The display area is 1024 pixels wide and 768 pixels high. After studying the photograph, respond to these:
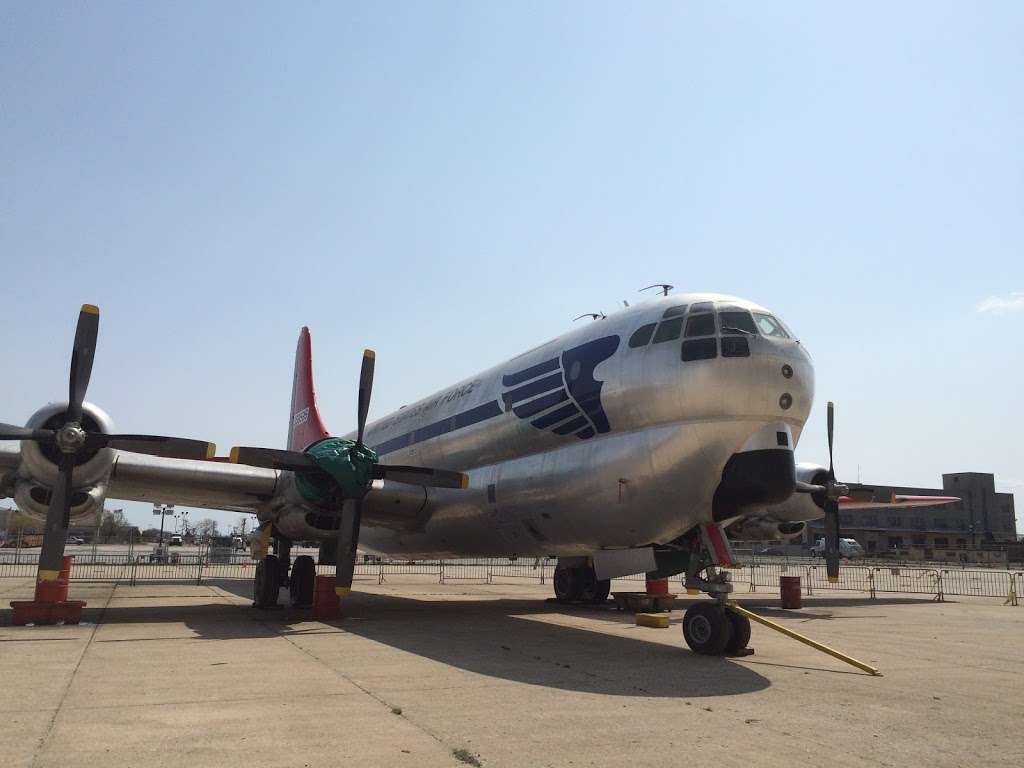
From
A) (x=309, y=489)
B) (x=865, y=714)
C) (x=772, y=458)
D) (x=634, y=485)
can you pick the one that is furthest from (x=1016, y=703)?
(x=309, y=489)

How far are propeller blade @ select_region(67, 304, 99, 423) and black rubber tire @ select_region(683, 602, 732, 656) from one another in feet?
32.0

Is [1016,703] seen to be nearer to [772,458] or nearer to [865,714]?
[865,714]

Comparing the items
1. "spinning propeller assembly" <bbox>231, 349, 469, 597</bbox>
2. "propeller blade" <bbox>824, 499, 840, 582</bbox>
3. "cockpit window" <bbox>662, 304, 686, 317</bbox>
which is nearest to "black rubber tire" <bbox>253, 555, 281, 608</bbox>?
"spinning propeller assembly" <bbox>231, 349, 469, 597</bbox>

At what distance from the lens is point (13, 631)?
11258 millimetres

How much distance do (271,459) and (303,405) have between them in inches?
396

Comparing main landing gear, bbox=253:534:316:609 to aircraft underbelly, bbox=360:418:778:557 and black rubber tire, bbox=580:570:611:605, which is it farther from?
black rubber tire, bbox=580:570:611:605

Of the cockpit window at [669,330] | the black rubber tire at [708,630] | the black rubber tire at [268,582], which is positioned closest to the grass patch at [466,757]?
the black rubber tire at [708,630]

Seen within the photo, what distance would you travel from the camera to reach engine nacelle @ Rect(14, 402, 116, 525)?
1218cm

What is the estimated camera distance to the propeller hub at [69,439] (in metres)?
11.6

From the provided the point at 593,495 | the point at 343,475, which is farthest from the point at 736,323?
the point at 343,475

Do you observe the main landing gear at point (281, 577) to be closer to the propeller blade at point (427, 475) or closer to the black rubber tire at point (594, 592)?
the propeller blade at point (427, 475)

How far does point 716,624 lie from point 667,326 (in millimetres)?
4255

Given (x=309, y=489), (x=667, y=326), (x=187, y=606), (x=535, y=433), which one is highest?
(x=667, y=326)

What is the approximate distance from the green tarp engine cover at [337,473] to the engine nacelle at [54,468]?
318 centimetres
